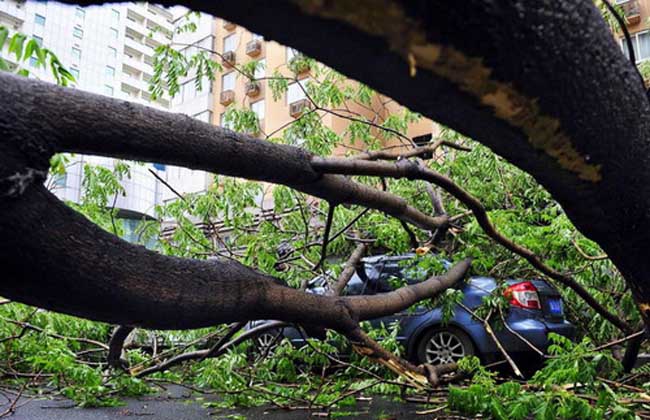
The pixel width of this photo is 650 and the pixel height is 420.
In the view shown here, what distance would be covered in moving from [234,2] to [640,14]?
57.0ft

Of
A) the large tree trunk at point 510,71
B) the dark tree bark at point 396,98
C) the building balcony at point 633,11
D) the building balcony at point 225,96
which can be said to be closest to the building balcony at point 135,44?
the building balcony at point 225,96

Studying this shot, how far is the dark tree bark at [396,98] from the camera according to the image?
768 mm

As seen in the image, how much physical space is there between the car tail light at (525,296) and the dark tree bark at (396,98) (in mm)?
3627

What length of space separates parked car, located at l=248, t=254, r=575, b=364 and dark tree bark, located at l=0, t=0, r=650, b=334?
9.78 ft

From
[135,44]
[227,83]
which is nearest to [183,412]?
[227,83]

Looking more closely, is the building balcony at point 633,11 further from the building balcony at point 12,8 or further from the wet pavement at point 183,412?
the building balcony at point 12,8

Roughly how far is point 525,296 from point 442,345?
3.52 feet

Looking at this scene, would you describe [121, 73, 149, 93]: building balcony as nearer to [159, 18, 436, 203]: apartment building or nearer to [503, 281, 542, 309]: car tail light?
[159, 18, 436, 203]: apartment building

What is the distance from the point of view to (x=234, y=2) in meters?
0.73

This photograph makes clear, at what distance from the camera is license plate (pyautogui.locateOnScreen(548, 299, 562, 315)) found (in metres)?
5.30

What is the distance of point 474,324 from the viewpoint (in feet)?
17.3

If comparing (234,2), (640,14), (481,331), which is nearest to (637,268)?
(234,2)

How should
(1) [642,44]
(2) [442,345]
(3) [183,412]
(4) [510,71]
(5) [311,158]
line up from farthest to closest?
(1) [642,44] < (2) [442,345] < (3) [183,412] < (5) [311,158] < (4) [510,71]

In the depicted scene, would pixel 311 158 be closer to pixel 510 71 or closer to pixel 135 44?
pixel 510 71
